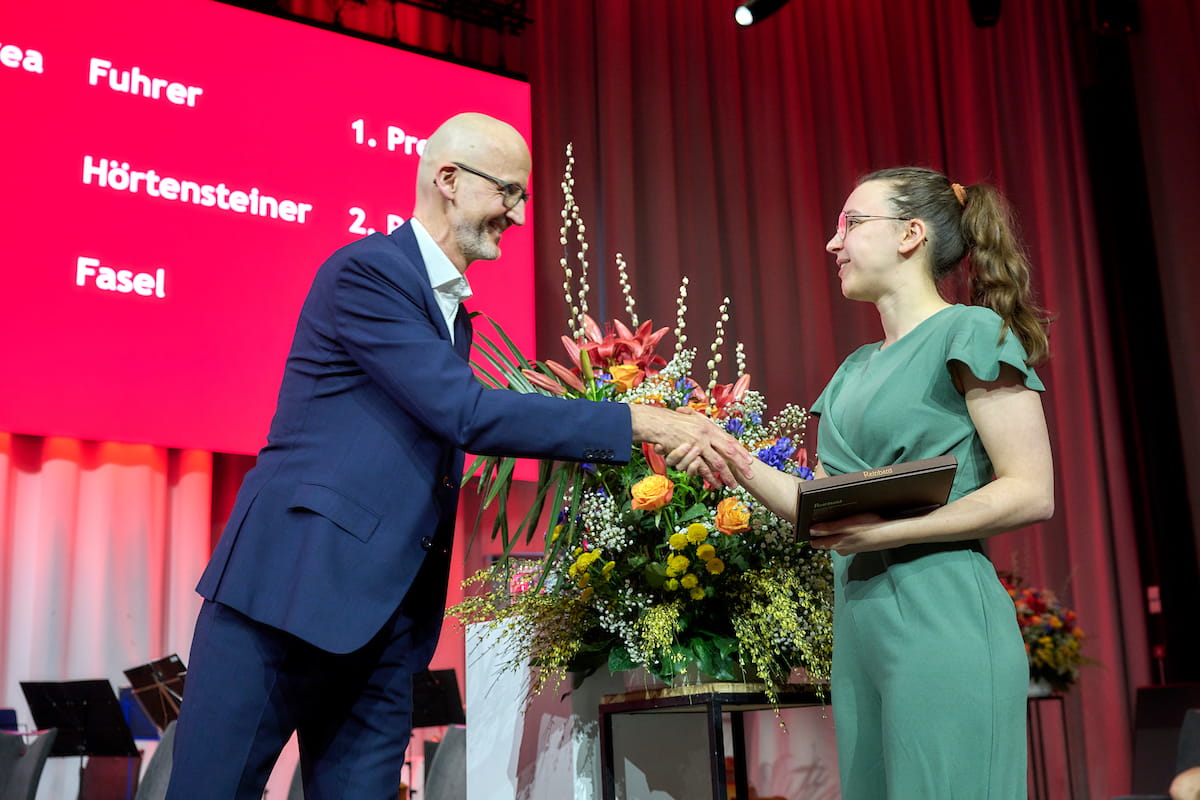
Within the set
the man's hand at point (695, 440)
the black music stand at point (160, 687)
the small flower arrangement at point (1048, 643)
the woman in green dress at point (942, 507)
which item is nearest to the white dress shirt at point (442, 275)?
the man's hand at point (695, 440)

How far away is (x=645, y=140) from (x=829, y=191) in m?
1.19

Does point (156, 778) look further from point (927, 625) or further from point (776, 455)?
point (927, 625)

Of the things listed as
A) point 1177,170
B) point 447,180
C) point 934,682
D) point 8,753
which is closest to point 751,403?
point 447,180

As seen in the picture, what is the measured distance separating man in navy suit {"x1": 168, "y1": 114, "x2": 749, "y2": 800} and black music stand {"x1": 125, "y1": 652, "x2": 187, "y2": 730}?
3.26 metres

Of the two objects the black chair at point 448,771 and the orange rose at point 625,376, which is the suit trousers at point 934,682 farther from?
the black chair at point 448,771

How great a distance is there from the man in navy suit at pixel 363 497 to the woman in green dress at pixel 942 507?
293 mm

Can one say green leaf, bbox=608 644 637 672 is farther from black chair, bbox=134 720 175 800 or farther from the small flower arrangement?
the small flower arrangement

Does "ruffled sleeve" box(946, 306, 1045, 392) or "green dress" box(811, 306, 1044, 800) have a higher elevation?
"ruffled sleeve" box(946, 306, 1045, 392)

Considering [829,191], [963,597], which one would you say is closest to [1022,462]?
[963,597]

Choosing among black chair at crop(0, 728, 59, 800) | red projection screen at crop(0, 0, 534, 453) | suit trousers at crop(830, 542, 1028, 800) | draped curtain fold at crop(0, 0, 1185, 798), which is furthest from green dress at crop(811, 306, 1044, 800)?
draped curtain fold at crop(0, 0, 1185, 798)

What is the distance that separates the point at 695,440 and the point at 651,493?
233 millimetres

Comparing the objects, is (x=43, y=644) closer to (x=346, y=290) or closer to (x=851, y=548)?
(x=346, y=290)

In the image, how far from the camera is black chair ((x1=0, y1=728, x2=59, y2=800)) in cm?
379

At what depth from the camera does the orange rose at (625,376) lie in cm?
237
